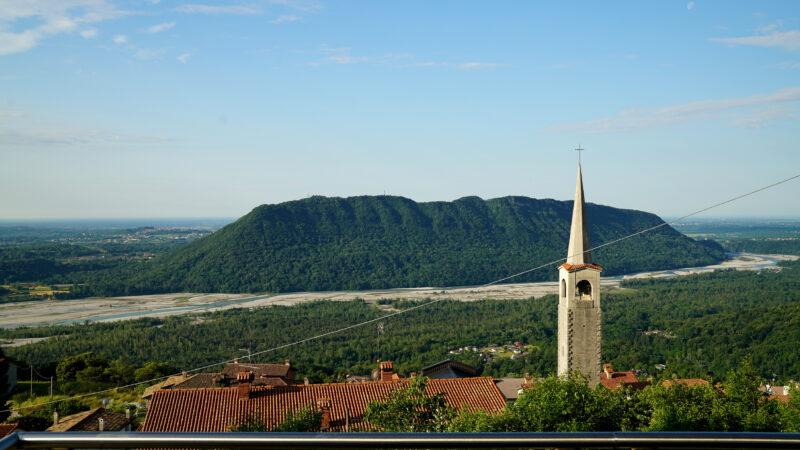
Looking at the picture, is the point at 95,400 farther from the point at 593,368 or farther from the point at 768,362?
the point at 768,362

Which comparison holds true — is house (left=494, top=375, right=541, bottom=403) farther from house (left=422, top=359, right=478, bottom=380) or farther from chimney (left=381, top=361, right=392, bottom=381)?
chimney (left=381, top=361, right=392, bottom=381)

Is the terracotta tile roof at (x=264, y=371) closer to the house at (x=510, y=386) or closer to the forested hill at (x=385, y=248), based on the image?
the house at (x=510, y=386)

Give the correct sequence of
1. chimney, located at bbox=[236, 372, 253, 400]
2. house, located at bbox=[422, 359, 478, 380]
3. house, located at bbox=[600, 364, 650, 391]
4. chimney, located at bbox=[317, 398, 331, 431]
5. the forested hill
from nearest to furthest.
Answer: chimney, located at bbox=[317, 398, 331, 431], chimney, located at bbox=[236, 372, 253, 400], house, located at bbox=[600, 364, 650, 391], house, located at bbox=[422, 359, 478, 380], the forested hill

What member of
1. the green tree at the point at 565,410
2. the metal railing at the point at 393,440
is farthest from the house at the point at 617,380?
the metal railing at the point at 393,440

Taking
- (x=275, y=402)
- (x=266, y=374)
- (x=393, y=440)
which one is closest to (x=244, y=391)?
(x=275, y=402)

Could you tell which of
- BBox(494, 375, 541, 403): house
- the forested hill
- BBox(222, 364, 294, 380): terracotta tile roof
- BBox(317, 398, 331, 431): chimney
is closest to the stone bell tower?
BBox(494, 375, 541, 403): house

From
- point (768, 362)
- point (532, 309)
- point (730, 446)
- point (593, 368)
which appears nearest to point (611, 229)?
point (532, 309)

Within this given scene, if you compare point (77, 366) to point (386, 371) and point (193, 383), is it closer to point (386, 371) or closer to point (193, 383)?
point (193, 383)
